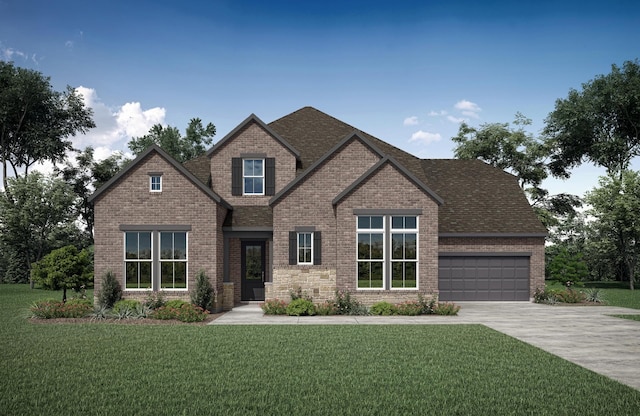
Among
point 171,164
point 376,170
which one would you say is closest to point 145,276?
point 171,164

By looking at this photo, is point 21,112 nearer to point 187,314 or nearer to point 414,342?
point 187,314

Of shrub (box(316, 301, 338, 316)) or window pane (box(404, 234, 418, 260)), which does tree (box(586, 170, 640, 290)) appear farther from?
shrub (box(316, 301, 338, 316))

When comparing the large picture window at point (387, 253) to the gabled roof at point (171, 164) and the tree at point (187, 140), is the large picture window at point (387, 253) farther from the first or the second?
the tree at point (187, 140)

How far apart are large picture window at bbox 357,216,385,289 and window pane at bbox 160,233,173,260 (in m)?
7.59

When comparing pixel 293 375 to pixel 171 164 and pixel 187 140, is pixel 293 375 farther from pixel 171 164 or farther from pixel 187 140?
pixel 187 140

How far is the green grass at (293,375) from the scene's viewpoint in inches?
356

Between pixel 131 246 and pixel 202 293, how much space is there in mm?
3718

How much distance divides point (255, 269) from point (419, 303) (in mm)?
8000

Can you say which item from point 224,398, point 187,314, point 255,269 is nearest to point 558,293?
point 255,269

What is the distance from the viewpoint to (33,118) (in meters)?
50.2

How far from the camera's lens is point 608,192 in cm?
3925

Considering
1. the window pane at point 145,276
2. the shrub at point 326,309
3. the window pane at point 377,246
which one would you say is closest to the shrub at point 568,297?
the window pane at point 377,246

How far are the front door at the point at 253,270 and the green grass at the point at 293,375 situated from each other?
29.8 ft

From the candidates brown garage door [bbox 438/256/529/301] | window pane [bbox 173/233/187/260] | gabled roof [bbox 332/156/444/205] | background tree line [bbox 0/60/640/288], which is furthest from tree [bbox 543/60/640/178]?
window pane [bbox 173/233/187/260]
